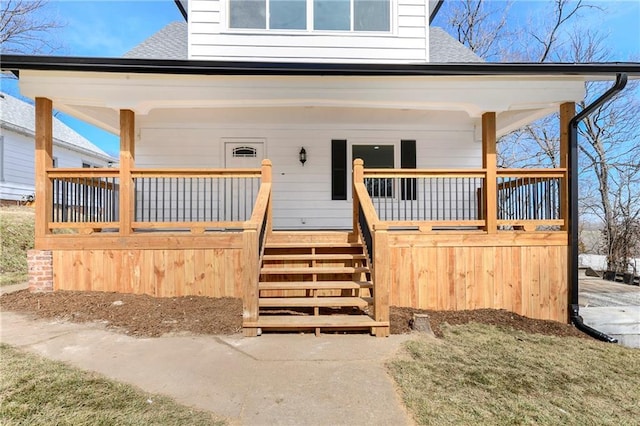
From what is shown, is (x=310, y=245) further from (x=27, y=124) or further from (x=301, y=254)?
(x=27, y=124)

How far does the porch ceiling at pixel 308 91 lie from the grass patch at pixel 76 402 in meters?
4.27

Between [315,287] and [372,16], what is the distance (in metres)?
5.90

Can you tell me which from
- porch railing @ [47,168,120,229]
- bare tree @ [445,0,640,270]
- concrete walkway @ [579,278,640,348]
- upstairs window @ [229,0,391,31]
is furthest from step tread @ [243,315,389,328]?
bare tree @ [445,0,640,270]

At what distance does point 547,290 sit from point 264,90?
5753mm

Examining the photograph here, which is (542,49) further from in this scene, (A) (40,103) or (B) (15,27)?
(B) (15,27)

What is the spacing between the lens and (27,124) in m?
14.2

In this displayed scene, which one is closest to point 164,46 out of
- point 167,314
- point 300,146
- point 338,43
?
point 300,146

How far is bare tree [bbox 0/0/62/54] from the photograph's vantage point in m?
15.6

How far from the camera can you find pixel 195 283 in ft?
17.9

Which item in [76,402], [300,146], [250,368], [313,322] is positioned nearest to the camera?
[76,402]

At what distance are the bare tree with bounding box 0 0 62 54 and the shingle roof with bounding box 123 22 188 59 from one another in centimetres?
1220

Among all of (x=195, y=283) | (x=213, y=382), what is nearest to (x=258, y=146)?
(x=195, y=283)

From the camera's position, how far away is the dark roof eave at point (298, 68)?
17.0 feet

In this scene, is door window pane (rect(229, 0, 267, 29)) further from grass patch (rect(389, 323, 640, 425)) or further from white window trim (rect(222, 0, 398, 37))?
grass patch (rect(389, 323, 640, 425))
